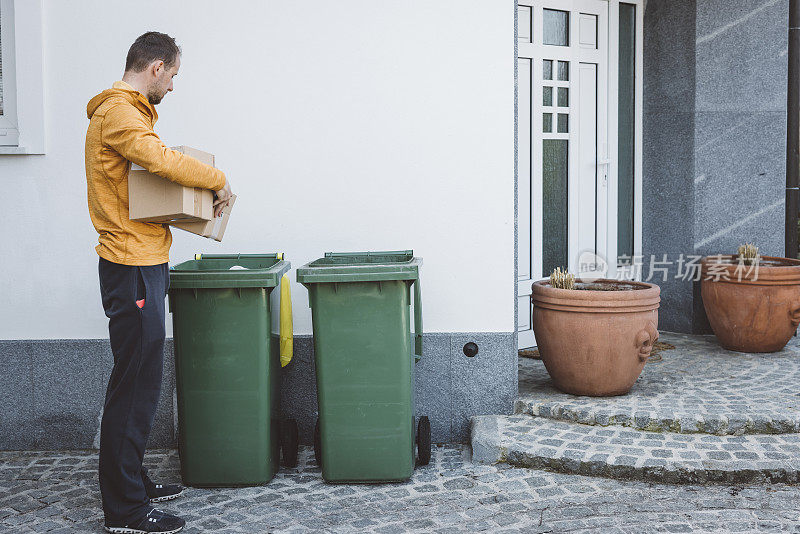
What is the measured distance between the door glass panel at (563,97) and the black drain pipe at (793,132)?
1.88m

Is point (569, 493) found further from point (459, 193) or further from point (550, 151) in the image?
point (550, 151)

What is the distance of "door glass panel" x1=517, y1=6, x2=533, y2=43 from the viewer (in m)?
6.13

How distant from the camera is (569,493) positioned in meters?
3.97

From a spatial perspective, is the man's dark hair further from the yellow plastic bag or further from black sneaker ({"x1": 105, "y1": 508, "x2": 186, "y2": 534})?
black sneaker ({"x1": 105, "y1": 508, "x2": 186, "y2": 534})

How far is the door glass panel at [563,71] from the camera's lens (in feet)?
21.0

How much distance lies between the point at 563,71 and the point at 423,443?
3.46 metres

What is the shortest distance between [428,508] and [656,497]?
111cm

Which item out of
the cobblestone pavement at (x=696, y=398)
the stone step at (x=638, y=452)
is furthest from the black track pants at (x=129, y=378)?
the cobblestone pavement at (x=696, y=398)

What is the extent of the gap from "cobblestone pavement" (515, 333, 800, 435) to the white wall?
0.70 m

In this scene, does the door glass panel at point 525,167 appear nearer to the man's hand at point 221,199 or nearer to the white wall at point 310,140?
the white wall at point 310,140

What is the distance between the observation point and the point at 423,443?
173 inches

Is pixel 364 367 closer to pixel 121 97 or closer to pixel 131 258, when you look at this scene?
pixel 131 258

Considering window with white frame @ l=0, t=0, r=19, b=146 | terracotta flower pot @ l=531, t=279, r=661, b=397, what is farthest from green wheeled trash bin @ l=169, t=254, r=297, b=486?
terracotta flower pot @ l=531, t=279, r=661, b=397

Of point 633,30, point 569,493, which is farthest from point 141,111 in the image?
point 633,30
